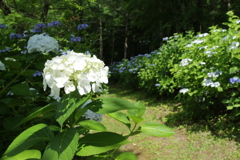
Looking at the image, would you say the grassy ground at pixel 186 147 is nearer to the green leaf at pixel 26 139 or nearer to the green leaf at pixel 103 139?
the green leaf at pixel 103 139

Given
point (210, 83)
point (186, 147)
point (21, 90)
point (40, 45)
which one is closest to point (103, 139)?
point (21, 90)

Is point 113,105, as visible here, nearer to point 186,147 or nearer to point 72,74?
point 72,74

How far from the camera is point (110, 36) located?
18.5 m

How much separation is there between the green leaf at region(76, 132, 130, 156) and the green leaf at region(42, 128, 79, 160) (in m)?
0.12

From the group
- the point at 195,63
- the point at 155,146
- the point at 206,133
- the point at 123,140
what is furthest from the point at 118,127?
the point at 123,140

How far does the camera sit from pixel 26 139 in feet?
2.56

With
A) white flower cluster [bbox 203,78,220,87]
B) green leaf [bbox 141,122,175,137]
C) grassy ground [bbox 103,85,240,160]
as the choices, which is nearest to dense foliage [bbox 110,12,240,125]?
white flower cluster [bbox 203,78,220,87]

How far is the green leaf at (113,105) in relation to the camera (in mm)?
806

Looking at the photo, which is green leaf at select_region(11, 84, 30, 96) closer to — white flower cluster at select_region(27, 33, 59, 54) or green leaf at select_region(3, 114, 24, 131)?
green leaf at select_region(3, 114, 24, 131)

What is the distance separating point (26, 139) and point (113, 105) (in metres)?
0.35

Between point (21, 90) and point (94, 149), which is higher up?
point (21, 90)

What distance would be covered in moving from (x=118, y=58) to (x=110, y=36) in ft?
8.20

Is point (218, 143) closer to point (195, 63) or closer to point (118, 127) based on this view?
point (195, 63)

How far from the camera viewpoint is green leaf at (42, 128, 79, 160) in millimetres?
718
